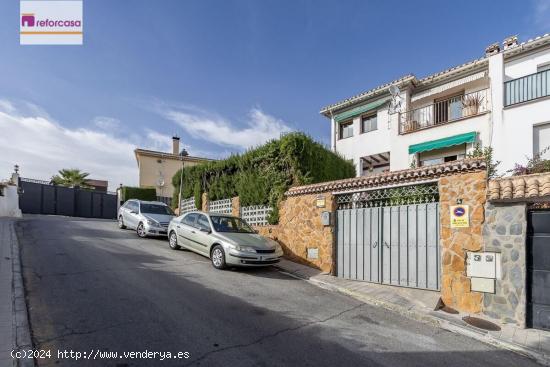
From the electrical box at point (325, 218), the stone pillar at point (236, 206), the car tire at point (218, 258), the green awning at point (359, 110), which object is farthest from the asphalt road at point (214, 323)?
the green awning at point (359, 110)

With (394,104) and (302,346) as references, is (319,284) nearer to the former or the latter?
(302,346)

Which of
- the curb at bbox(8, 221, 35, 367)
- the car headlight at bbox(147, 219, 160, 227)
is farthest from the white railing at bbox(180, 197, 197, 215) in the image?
the curb at bbox(8, 221, 35, 367)

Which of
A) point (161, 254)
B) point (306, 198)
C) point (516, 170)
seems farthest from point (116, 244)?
point (516, 170)

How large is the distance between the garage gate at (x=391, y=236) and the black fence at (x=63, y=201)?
22633 mm

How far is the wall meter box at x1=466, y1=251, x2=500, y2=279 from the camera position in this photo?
18.7 feet

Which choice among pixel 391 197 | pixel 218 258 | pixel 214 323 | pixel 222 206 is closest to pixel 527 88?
pixel 391 197

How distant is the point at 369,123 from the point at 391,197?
1112 centimetres

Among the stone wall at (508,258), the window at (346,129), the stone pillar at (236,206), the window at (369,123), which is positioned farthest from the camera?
the window at (346,129)

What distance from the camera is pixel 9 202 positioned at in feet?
59.0

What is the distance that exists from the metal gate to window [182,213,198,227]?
8.49 m

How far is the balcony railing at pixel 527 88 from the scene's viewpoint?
1150 centimetres

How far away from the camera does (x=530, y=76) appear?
39.1 feet

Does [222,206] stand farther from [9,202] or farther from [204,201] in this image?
[9,202]

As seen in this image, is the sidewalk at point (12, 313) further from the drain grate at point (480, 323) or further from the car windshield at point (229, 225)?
the drain grate at point (480, 323)
